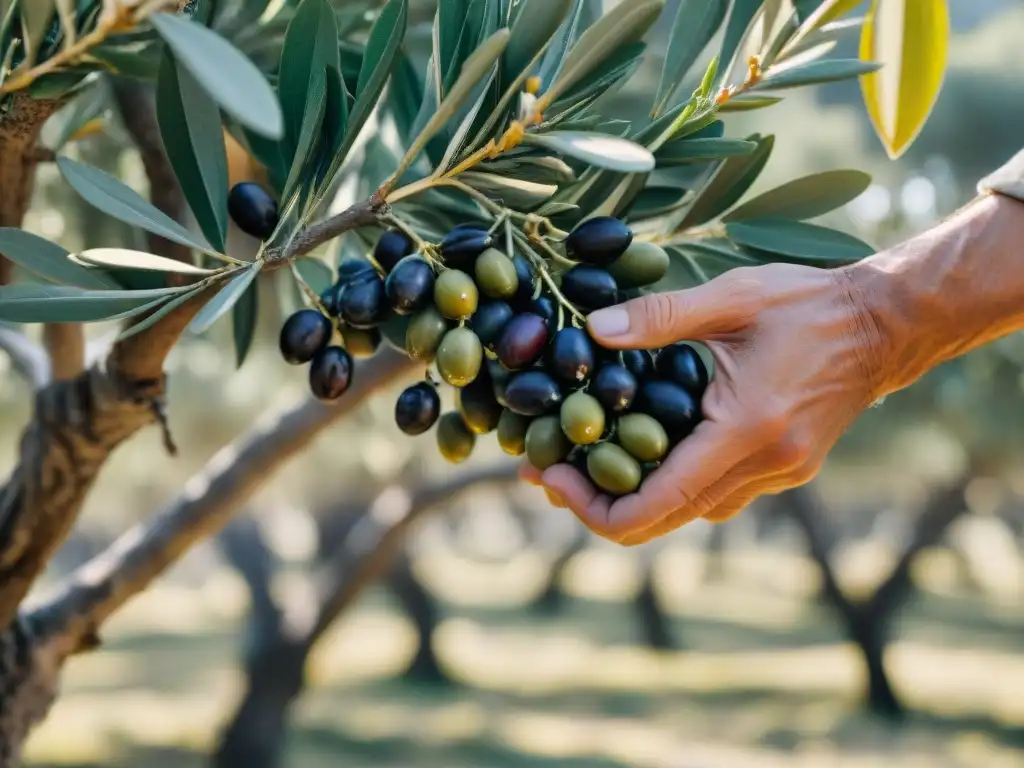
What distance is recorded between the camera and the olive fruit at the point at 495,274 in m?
0.97

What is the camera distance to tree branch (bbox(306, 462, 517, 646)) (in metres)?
4.82

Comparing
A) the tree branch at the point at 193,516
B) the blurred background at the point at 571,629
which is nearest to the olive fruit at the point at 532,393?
the blurred background at the point at 571,629

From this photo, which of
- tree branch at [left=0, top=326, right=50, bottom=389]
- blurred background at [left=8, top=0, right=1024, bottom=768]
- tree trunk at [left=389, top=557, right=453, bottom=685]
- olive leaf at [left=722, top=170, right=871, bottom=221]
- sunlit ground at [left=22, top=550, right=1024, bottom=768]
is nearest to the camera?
olive leaf at [left=722, top=170, right=871, bottom=221]

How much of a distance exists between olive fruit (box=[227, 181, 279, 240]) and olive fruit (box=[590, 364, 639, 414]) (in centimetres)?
35

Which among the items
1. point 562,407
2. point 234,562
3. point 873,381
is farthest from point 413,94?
point 234,562

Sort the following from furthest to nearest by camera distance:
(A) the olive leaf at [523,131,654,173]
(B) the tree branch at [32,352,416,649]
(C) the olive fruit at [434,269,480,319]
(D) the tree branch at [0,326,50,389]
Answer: (B) the tree branch at [32,352,416,649] < (D) the tree branch at [0,326,50,389] < (C) the olive fruit at [434,269,480,319] < (A) the olive leaf at [523,131,654,173]

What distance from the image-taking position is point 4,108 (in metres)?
1.00

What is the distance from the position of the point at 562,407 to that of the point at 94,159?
6.03ft

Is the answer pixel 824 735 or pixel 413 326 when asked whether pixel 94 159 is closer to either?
pixel 413 326

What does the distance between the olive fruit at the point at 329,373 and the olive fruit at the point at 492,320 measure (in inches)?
6.9

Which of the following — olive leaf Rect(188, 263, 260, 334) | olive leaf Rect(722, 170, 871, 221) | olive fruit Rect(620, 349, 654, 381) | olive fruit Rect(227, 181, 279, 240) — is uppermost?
olive leaf Rect(188, 263, 260, 334)

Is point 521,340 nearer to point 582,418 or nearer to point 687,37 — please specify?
point 582,418

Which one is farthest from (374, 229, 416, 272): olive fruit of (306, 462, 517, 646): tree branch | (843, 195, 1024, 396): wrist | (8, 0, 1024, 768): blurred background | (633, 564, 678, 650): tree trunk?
(633, 564, 678, 650): tree trunk

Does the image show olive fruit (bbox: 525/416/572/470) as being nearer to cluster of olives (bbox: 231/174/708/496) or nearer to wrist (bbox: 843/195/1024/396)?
cluster of olives (bbox: 231/174/708/496)
